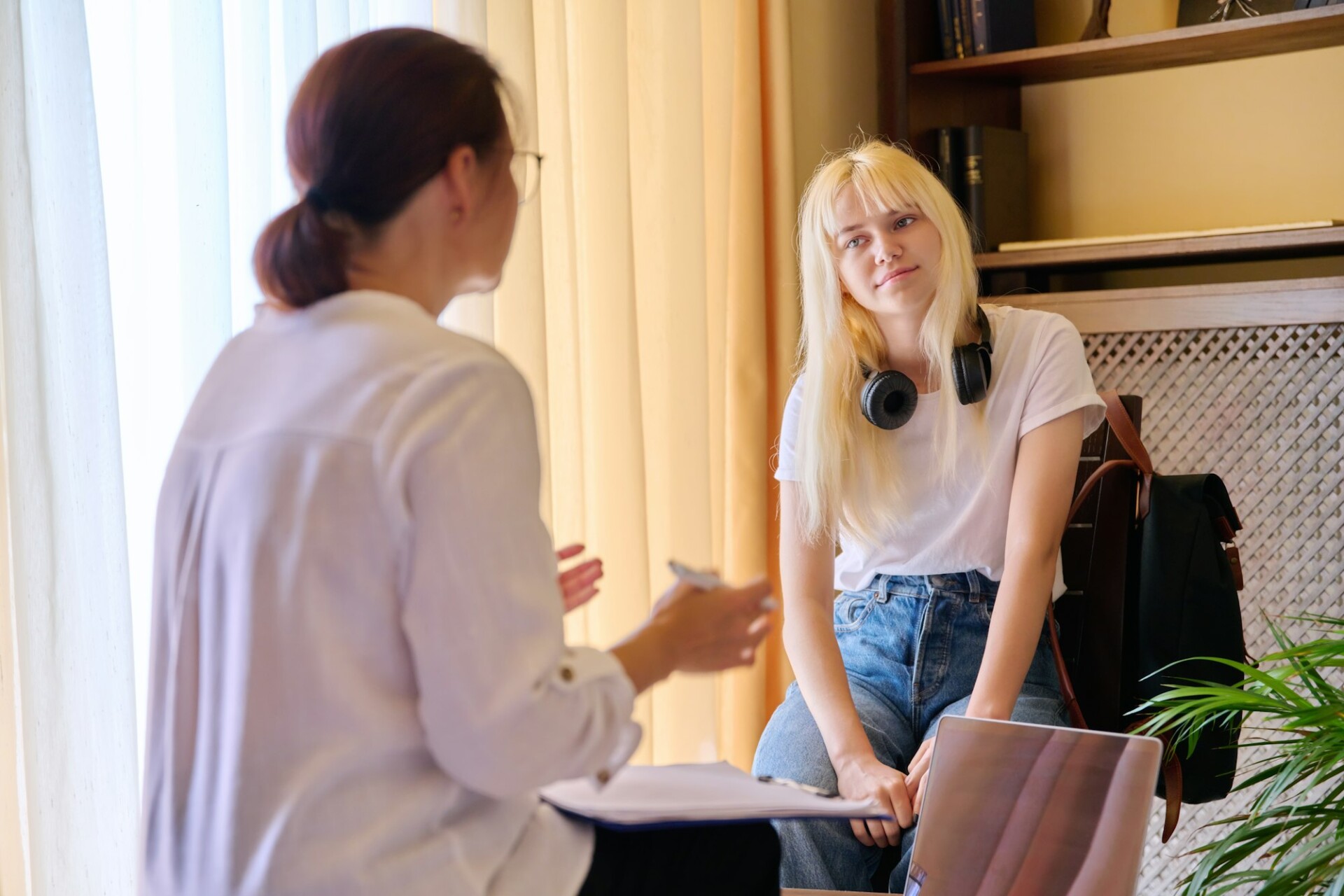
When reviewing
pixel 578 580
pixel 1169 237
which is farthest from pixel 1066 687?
pixel 1169 237

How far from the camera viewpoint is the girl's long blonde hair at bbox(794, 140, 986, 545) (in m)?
1.65

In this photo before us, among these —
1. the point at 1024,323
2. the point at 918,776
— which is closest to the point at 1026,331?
the point at 1024,323

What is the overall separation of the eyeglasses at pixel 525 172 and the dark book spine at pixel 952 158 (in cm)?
168

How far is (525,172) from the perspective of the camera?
3.09ft

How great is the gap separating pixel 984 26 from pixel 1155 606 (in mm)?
1399

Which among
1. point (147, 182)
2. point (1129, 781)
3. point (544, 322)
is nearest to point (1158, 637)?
point (1129, 781)

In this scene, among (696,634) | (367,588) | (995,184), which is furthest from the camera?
(995,184)

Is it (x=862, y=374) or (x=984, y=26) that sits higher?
(x=984, y=26)

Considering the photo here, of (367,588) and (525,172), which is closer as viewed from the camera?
(367,588)

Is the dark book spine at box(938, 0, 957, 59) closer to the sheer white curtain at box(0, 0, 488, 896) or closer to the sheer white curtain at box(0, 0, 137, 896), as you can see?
the sheer white curtain at box(0, 0, 488, 896)

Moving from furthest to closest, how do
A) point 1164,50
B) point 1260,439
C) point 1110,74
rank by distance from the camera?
point 1110,74 → point 1164,50 → point 1260,439

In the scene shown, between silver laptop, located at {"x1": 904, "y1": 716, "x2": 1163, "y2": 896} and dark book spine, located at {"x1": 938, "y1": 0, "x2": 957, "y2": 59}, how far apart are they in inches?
65.8

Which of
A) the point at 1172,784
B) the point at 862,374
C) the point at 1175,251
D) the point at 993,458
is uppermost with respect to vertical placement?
the point at 1175,251

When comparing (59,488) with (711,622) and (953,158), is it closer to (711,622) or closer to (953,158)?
(711,622)
